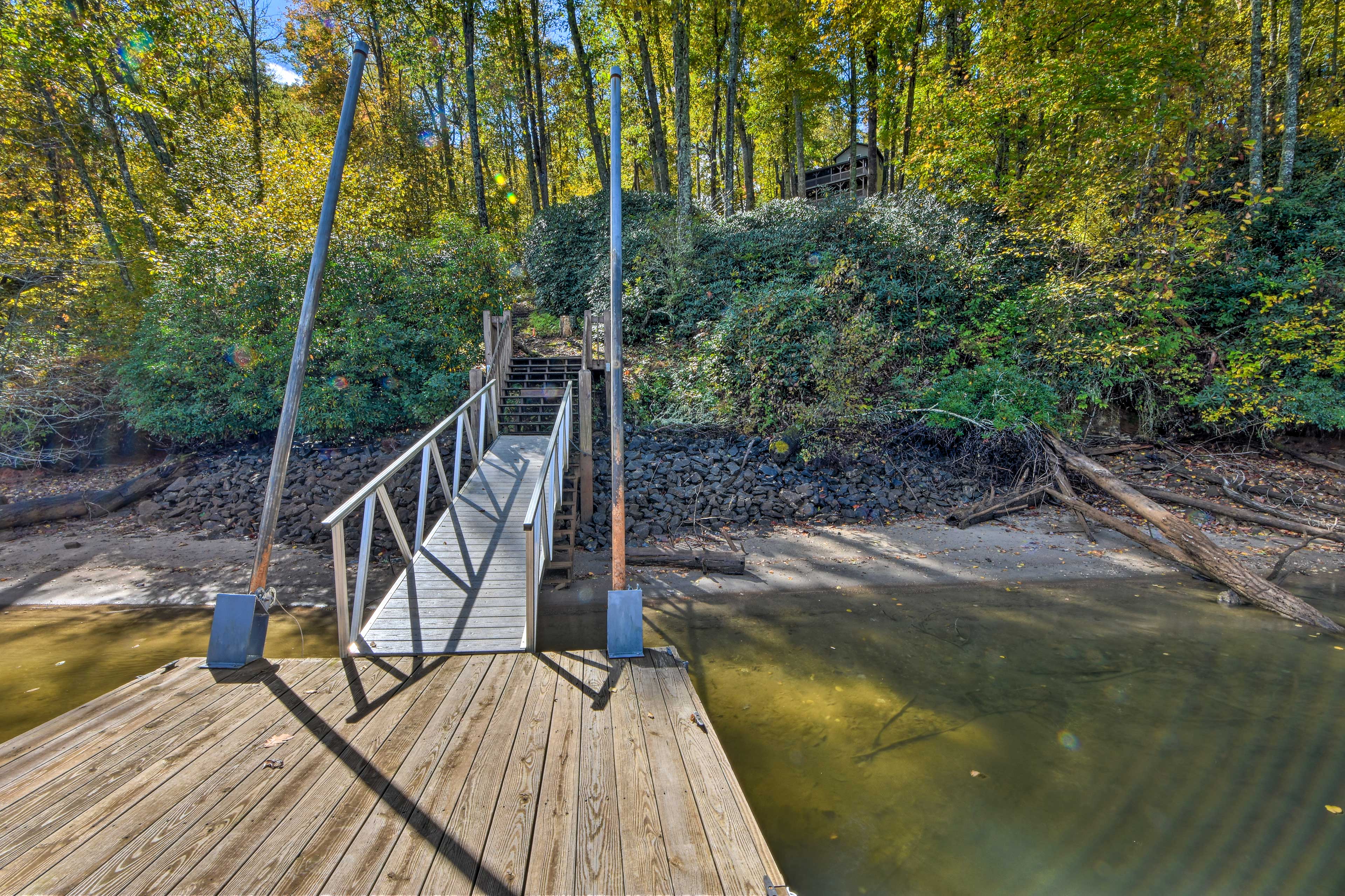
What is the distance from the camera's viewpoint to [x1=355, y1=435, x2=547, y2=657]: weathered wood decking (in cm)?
404

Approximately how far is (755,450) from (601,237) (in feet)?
29.3

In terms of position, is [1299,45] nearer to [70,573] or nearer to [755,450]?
[755,450]

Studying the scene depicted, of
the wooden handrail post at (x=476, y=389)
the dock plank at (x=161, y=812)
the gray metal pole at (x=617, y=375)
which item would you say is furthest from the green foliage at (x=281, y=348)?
the dock plank at (x=161, y=812)

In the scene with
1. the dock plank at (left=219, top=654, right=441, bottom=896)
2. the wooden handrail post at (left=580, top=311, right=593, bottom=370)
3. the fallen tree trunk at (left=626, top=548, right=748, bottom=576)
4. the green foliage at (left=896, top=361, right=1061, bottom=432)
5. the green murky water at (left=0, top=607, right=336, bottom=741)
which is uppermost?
the wooden handrail post at (left=580, top=311, right=593, bottom=370)

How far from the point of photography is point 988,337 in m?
10.1

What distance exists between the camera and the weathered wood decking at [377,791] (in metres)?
1.97

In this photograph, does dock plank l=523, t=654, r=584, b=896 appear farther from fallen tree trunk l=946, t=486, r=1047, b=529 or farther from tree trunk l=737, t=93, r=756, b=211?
tree trunk l=737, t=93, r=756, b=211

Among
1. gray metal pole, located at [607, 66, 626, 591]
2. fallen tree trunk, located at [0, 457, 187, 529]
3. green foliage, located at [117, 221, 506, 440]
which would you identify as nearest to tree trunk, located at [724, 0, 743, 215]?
green foliage, located at [117, 221, 506, 440]

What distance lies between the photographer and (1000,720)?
13.2 feet

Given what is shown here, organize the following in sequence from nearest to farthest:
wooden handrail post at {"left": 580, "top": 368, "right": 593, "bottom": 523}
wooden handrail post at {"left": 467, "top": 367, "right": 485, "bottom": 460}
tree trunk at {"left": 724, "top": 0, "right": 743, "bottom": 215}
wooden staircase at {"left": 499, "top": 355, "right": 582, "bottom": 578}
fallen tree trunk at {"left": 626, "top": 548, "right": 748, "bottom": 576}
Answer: wooden staircase at {"left": 499, "top": 355, "right": 582, "bottom": 578}, fallen tree trunk at {"left": 626, "top": 548, "right": 748, "bottom": 576}, wooden handrail post at {"left": 580, "top": 368, "right": 593, "bottom": 523}, wooden handrail post at {"left": 467, "top": 367, "right": 485, "bottom": 460}, tree trunk at {"left": 724, "top": 0, "right": 743, "bottom": 215}

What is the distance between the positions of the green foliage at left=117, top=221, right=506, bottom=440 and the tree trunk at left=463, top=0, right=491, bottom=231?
485 centimetres

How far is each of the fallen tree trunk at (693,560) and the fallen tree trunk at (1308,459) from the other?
33.5 feet

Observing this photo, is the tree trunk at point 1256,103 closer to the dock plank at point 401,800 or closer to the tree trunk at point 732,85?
the tree trunk at point 732,85

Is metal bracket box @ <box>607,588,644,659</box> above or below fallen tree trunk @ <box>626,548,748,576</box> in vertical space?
above
